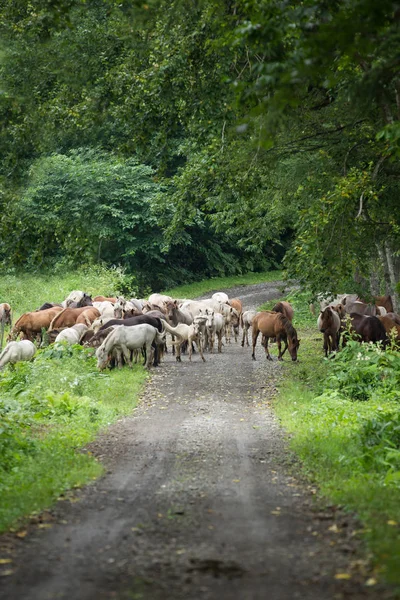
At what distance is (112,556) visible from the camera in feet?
24.9

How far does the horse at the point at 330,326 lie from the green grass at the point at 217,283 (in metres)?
21.8

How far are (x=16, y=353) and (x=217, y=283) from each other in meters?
31.0

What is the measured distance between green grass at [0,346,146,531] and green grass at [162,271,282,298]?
2509 centimetres

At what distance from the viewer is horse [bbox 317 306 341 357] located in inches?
933

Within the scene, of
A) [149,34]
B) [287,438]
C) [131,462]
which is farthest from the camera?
[149,34]

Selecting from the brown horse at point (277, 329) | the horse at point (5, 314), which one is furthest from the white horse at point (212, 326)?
the horse at point (5, 314)

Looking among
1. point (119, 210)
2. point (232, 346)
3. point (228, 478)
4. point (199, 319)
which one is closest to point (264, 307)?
point (119, 210)

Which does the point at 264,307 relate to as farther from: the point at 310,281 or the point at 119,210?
the point at 310,281

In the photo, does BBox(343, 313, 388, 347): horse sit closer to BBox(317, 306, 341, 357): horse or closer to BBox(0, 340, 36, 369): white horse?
BBox(317, 306, 341, 357): horse

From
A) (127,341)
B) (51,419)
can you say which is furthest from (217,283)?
(51,419)

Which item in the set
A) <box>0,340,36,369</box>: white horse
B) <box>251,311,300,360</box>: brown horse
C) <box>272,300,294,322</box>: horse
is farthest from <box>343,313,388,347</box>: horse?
<box>0,340,36,369</box>: white horse

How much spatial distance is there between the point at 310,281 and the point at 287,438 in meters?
6.32

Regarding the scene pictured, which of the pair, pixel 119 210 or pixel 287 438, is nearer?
pixel 287 438

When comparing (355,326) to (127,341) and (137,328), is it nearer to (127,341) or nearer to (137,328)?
(137,328)
